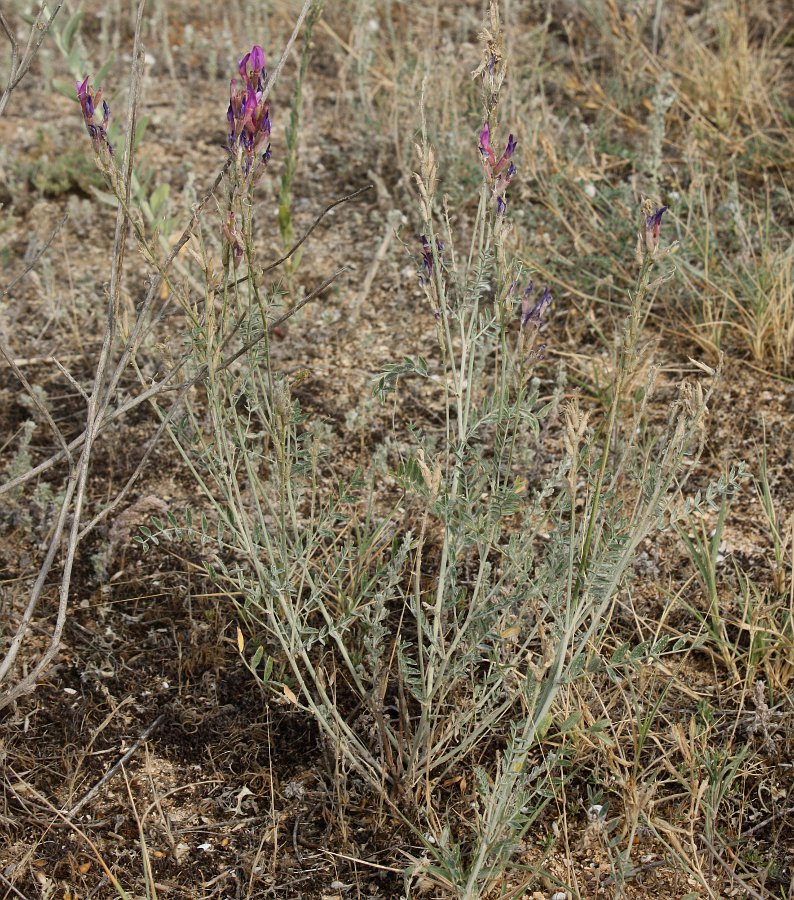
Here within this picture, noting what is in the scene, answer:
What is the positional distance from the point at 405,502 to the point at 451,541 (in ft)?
2.05

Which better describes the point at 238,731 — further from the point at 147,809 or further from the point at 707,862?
the point at 707,862

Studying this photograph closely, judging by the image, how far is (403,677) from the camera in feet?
6.02

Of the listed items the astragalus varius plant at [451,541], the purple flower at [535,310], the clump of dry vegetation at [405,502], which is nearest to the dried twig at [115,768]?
the clump of dry vegetation at [405,502]

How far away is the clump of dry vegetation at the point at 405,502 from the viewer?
160 centimetres

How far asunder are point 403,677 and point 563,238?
5.50 ft

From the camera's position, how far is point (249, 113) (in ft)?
4.35

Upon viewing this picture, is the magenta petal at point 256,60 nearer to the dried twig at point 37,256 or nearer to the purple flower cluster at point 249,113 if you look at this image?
the purple flower cluster at point 249,113

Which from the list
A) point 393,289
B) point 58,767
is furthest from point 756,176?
point 58,767

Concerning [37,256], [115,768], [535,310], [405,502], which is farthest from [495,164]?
[115,768]

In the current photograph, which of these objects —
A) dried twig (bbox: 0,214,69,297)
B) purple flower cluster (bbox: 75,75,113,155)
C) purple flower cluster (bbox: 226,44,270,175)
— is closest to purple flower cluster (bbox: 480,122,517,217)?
purple flower cluster (bbox: 226,44,270,175)

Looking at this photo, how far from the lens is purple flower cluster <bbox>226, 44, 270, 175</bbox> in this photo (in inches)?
51.8

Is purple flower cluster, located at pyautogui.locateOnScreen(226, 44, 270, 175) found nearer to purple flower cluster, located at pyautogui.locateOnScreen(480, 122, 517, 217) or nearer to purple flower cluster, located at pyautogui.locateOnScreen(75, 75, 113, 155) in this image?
purple flower cluster, located at pyautogui.locateOnScreen(75, 75, 113, 155)

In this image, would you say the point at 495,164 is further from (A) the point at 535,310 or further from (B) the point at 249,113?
(B) the point at 249,113

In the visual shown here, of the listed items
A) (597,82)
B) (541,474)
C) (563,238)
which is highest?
(597,82)
